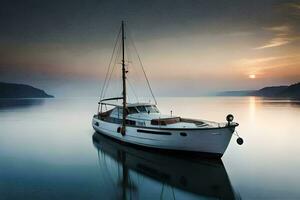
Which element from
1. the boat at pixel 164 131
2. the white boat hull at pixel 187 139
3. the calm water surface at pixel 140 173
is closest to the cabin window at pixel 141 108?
the boat at pixel 164 131

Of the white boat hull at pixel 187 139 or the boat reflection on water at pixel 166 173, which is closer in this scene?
the boat reflection on water at pixel 166 173

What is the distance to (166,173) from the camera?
13.8 meters

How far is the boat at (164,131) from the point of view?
14867mm

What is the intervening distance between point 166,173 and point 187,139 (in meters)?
2.71

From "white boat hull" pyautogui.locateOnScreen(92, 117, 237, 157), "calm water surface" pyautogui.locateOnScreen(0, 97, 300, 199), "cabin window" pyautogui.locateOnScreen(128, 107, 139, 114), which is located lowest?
"calm water surface" pyautogui.locateOnScreen(0, 97, 300, 199)

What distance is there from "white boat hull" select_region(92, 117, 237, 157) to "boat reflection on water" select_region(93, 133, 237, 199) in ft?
2.47

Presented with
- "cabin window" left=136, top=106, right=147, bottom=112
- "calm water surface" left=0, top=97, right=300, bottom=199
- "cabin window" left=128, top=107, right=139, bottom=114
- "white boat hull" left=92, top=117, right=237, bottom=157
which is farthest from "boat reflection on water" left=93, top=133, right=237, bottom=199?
"cabin window" left=136, top=106, right=147, bottom=112

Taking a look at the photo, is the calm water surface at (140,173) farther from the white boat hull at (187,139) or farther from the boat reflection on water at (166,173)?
the white boat hull at (187,139)

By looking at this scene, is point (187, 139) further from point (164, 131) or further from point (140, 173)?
point (140, 173)

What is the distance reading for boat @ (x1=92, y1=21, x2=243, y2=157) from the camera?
14867 millimetres

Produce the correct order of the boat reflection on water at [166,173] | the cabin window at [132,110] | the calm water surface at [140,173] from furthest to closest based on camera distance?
the cabin window at [132,110]
the boat reflection on water at [166,173]
the calm water surface at [140,173]

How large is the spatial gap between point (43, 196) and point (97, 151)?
29.4ft

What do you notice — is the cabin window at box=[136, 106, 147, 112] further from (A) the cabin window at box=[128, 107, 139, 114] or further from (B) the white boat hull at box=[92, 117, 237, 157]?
(B) the white boat hull at box=[92, 117, 237, 157]

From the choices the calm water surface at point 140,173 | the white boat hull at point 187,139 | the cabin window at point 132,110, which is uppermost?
the cabin window at point 132,110
